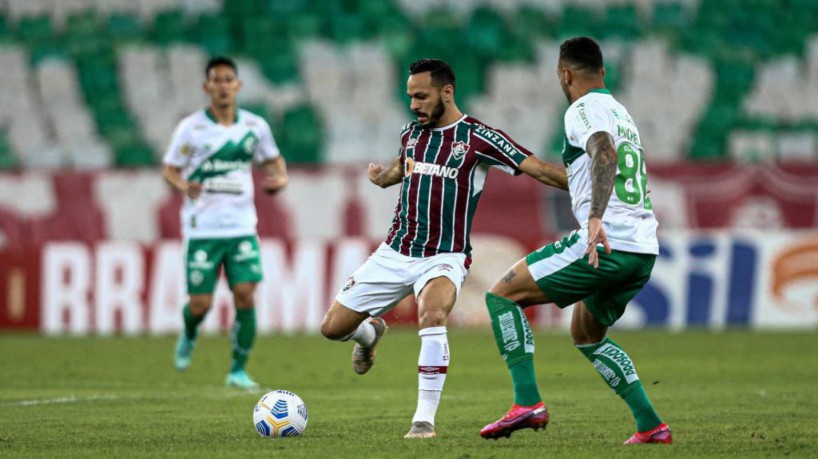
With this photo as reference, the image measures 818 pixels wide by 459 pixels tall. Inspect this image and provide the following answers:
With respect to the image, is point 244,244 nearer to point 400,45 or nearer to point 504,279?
point 504,279

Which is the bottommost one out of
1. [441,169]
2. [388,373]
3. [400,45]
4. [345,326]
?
[388,373]

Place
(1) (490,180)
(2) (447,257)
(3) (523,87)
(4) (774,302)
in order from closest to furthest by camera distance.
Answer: (2) (447,257)
(4) (774,302)
(1) (490,180)
(3) (523,87)

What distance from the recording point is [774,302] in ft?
55.3

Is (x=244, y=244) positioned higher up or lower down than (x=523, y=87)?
lower down

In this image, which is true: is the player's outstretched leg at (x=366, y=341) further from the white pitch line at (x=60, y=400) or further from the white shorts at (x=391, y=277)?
the white pitch line at (x=60, y=400)

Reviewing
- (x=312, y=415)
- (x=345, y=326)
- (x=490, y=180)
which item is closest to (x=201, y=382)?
(x=312, y=415)

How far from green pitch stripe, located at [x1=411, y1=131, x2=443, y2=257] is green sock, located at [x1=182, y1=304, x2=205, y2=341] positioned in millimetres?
3976

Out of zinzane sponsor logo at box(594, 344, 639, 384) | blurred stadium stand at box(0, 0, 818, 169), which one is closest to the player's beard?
zinzane sponsor logo at box(594, 344, 639, 384)

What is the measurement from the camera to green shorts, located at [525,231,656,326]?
6.50 meters

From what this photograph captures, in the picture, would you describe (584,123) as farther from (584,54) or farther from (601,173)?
(584,54)

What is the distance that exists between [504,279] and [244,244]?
4632 mm

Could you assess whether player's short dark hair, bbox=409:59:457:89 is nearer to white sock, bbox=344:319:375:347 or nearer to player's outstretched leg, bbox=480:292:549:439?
player's outstretched leg, bbox=480:292:549:439

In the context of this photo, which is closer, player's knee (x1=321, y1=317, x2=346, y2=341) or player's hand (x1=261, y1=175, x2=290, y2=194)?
player's knee (x1=321, y1=317, x2=346, y2=341)

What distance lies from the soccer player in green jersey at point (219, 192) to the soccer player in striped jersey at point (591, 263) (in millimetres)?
4482
